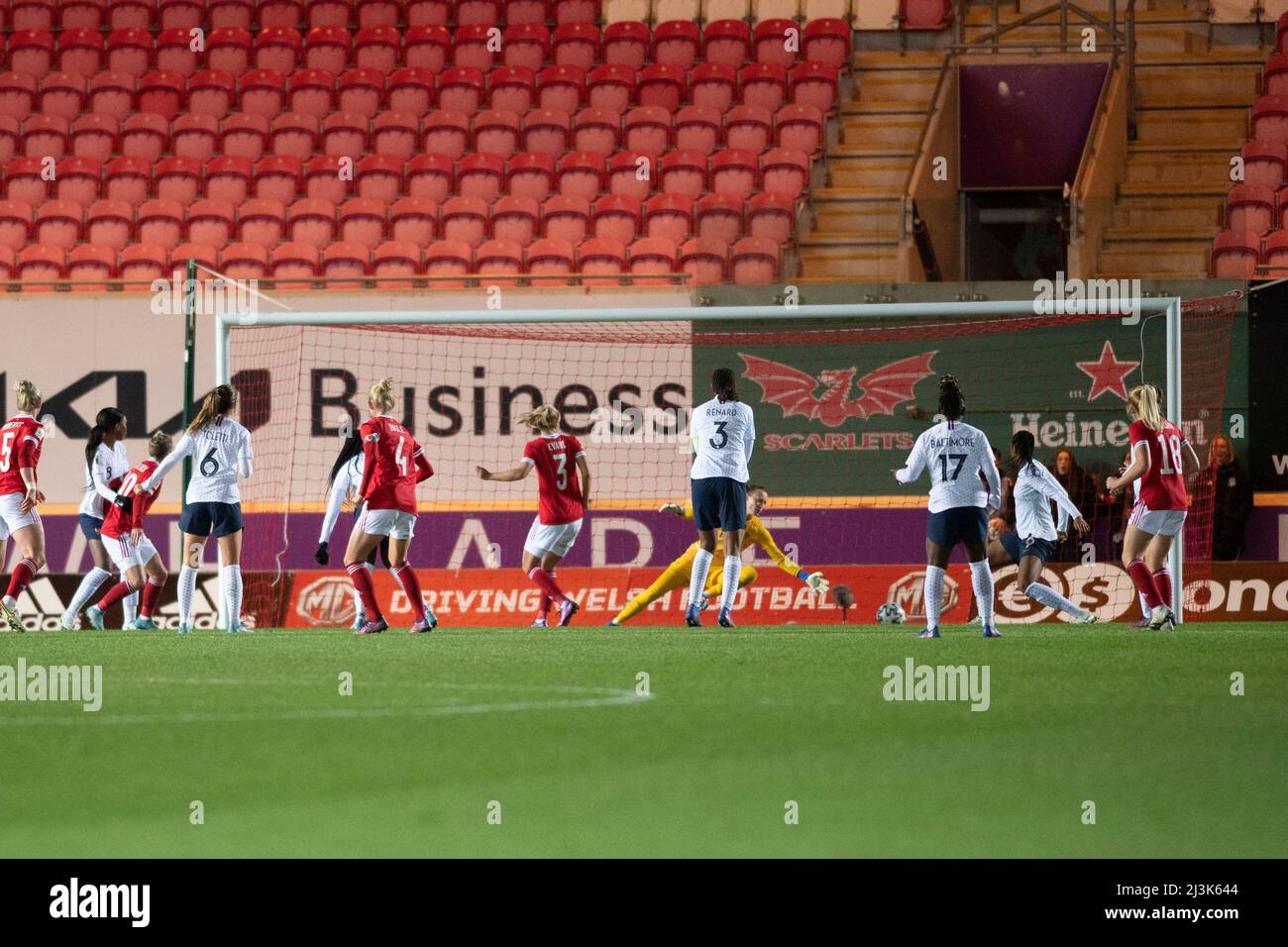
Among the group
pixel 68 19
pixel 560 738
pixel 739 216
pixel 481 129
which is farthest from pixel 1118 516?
pixel 68 19

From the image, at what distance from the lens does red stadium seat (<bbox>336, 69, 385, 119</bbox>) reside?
71.5 ft

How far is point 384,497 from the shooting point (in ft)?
41.6

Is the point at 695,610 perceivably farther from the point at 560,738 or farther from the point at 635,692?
the point at 560,738

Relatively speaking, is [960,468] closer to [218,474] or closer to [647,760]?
[218,474]

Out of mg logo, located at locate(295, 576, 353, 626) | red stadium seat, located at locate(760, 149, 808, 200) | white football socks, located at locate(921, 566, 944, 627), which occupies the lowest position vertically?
mg logo, located at locate(295, 576, 353, 626)

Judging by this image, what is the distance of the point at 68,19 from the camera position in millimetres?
24172

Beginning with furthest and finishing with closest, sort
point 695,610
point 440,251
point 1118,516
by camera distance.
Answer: point 440,251
point 1118,516
point 695,610

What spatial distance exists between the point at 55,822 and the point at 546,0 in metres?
20.0

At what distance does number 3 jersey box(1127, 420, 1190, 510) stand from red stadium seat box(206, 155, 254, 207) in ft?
37.4

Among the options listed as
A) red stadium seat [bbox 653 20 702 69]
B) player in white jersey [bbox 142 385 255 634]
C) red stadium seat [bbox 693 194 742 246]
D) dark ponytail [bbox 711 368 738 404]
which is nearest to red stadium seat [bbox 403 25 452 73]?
red stadium seat [bbox 653 20 702 69]

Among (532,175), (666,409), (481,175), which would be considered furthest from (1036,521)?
(481,175)

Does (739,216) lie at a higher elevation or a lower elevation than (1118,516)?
higher

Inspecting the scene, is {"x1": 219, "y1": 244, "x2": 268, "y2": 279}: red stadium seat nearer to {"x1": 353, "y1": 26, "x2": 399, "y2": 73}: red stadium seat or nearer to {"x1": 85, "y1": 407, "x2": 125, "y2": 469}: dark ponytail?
{"x1": 353, "y1": 26, "x2": 399, "y2": 73}: red stadium seat
